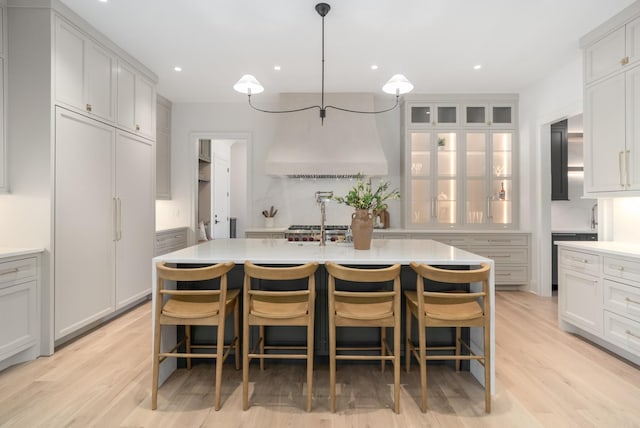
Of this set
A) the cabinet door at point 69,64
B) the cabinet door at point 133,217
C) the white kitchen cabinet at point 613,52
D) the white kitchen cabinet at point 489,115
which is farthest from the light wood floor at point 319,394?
the white kitchen cabinet at point 489,115

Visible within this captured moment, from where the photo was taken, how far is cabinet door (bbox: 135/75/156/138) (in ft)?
13.3

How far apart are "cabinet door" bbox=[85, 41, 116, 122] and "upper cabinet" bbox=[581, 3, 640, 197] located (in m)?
4.60

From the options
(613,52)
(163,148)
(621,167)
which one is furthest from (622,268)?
(163,148)

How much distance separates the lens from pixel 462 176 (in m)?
5.16

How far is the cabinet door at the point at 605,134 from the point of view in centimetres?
301

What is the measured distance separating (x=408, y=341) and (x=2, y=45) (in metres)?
3.76

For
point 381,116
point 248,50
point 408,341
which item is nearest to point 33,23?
point 248,50

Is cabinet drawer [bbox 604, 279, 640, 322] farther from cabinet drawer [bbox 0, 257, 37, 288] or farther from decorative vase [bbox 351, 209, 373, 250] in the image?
cabinet drawer [bbox 0, 257, 37, 288]

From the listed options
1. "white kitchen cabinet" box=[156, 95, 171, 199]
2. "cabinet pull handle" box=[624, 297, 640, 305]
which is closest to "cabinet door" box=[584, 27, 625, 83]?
"cabinet pull handle" box=[624, 297, 640, 305]

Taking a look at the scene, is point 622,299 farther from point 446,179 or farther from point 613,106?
point 446,179

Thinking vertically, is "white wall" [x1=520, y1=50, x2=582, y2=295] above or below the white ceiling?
below

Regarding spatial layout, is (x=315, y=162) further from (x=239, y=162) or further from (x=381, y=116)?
(x=239, y=162)

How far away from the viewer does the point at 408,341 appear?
2.46m

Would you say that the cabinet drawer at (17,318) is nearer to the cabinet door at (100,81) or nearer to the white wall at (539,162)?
the cabinet door at (100,81)
